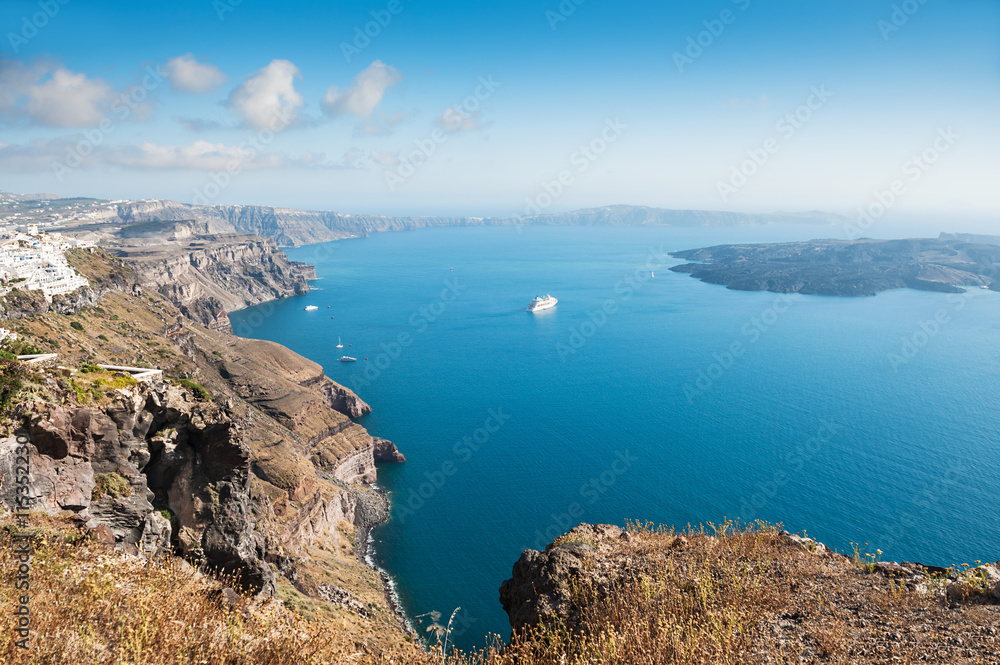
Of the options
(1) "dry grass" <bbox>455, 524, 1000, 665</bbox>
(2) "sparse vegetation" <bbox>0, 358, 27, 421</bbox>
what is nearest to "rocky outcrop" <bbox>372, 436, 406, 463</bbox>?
(2) "sparse vegetation" <bbox>0, 358, 27, 421</bbox>

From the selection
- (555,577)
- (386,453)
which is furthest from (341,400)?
(555,577)

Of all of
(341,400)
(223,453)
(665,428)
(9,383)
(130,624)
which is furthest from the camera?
(341,400)

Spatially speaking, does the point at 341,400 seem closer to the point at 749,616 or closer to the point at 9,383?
the point at 9,383

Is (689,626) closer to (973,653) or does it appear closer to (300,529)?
(973,653)

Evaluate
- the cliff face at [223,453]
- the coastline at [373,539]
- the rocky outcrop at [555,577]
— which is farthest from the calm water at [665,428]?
the rocky outcrop at [555,577]

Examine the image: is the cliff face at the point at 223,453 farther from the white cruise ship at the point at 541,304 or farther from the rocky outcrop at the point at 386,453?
the white cruise ship at the point at 541,304

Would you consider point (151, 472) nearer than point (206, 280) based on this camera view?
Yes
